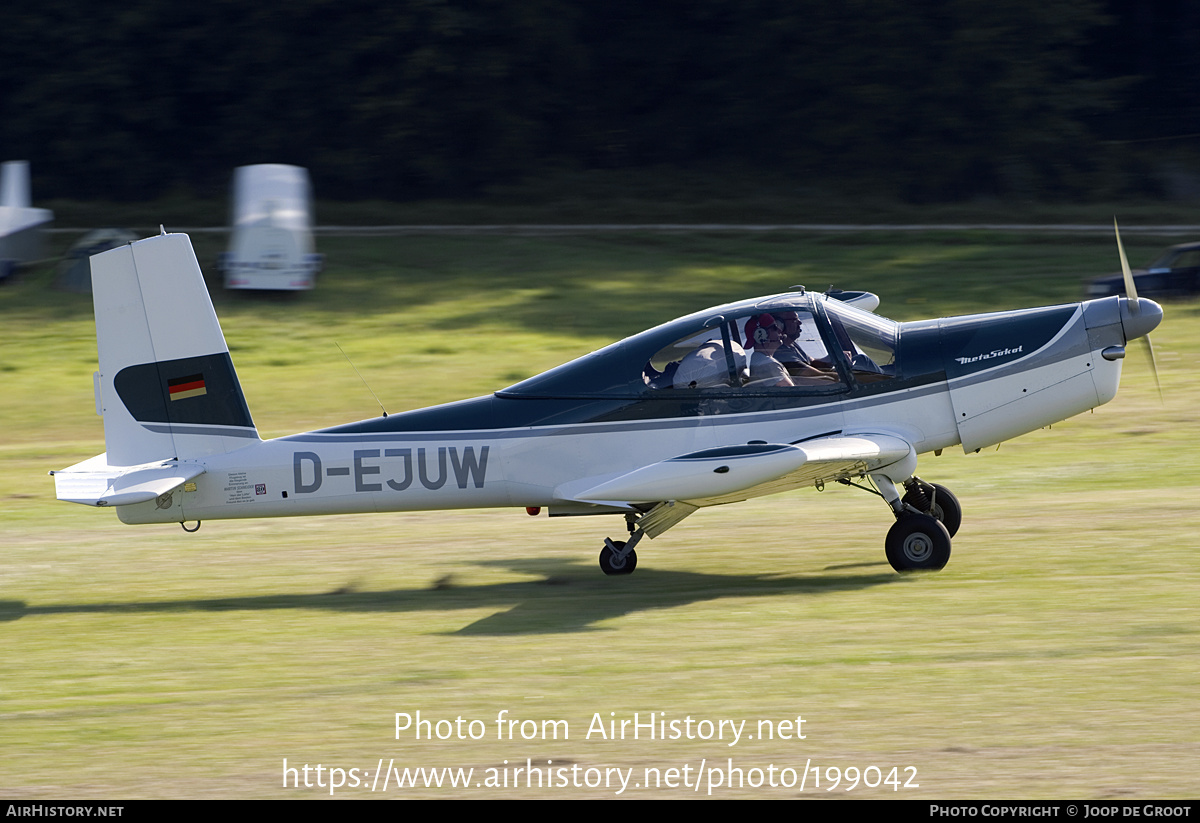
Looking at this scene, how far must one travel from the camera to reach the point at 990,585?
9.20 meters

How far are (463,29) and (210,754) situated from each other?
40.2 m

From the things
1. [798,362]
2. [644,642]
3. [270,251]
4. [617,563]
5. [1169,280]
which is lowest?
[644,642]

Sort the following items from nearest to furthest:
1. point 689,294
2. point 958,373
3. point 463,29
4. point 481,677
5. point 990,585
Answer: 1. point 481,677
2. point 990,585
3. point 958,373
4. point 689,294
5. point 463,29

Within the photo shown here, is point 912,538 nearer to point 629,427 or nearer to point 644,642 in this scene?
point 629,427

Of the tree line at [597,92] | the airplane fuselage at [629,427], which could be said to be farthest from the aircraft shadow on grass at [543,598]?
the tree line at [597,92]

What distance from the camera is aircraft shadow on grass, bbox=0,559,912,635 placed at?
364 inches

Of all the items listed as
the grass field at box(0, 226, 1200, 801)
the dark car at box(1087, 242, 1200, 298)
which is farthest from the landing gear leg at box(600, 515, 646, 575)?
the dark car at box(1087, 242, 1200, 298)

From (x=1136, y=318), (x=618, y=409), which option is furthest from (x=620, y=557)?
(x=1136, y=318)

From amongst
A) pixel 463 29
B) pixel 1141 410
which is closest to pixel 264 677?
pixel 1141 410

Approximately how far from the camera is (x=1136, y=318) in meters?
9.67

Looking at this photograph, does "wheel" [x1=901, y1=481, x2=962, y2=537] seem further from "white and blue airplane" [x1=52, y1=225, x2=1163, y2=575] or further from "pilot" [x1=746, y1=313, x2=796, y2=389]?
"pilot" [x1=746, y1=313, x2=796, y2=389]

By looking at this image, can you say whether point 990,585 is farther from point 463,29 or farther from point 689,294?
point 463,29

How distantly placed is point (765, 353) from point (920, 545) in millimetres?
1842

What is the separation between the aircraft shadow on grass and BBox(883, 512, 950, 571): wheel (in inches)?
6.7
